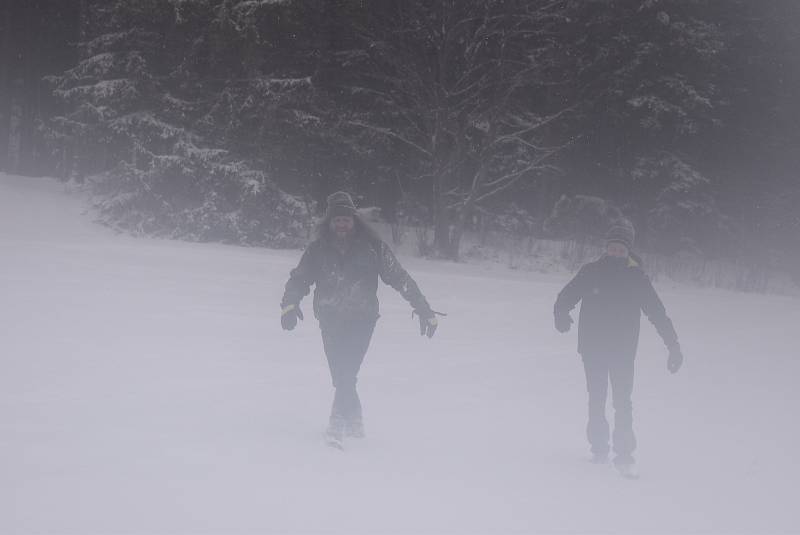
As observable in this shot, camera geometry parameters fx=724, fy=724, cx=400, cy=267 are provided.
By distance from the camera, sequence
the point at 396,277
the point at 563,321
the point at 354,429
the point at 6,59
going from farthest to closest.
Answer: the point at 6,59
the point at 563,321
the point at 354,429
the point at 396,277

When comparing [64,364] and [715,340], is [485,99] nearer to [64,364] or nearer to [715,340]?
[715,340]

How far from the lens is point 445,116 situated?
23.7 m

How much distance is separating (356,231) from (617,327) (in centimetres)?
238

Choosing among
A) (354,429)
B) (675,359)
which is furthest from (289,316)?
(675,359)

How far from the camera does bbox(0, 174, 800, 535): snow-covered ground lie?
4844 millimetres

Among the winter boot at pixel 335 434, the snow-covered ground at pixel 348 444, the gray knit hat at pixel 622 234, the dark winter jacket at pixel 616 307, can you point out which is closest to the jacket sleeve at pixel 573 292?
the dark winter jacket at pixel 616 307

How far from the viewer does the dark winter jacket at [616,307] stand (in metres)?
6.20

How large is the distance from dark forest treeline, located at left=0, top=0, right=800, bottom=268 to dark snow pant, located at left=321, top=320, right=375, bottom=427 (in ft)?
53.9

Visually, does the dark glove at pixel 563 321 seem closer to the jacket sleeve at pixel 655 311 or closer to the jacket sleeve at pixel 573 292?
the jacket sleeve at pixel 573 292

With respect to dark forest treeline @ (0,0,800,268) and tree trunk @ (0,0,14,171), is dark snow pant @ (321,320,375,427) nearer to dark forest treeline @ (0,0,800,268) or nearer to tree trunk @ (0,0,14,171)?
dark forest treeline @ (0,0,800,268)

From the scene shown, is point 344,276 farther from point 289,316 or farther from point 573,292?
point 573,292

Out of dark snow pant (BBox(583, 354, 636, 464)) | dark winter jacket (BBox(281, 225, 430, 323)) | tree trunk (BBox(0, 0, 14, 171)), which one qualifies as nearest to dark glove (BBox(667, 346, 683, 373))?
dark snow pant (BBox(583, 354, 636, 464))

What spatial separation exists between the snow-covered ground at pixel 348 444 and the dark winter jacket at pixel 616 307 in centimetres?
110

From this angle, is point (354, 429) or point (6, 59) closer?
point (354, 429)
